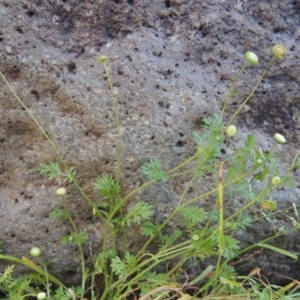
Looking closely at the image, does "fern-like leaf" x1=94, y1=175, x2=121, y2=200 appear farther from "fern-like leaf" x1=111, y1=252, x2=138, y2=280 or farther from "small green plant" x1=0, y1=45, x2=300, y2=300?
"fern-like leaf" x1=111, y1=252, x2=138, y2=280

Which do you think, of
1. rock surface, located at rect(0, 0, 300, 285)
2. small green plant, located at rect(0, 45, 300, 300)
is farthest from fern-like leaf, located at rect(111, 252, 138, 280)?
rock surface, located at rect(0, 0, 300, 285)

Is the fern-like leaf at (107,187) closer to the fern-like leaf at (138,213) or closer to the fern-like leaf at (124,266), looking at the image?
the fern-like leaf at (138,213)

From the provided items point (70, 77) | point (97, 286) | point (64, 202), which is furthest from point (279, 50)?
point (97, 286)

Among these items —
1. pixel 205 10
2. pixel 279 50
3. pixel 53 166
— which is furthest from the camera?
pixel 205 10

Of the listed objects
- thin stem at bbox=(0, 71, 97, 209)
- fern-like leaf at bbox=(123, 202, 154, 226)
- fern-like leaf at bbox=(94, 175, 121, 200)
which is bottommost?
fern-like leaf at bbox=(123, 202, 154, 226)

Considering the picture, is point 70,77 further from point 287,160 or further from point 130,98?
point 287,160
